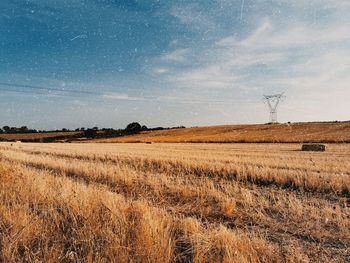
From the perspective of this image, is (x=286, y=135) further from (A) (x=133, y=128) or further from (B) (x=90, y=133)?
Result: (A) (x=133, y=128)

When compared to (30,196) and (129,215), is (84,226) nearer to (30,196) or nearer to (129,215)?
(129,215)

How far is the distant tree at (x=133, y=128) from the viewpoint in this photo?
104625 millimetres

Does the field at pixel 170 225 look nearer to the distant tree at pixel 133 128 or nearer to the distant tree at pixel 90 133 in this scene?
the distant tree at pixel 90 133

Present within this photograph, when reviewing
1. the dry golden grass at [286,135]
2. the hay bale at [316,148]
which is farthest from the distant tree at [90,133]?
the hay bale at [316,148]

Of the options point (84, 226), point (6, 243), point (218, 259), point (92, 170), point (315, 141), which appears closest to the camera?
point (218, 259)

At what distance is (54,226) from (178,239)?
5.96ft

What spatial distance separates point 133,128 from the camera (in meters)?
106

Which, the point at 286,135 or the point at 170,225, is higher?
the point at 286,135

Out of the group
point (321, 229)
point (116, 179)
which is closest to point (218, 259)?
point (321, 229)

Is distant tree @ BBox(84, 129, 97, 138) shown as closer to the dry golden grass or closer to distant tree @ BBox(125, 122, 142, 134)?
distant tree @ BBox(125, 122, 142, 134)

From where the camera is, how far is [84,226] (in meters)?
5.11

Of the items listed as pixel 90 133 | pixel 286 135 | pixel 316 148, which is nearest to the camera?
pixel 316 148

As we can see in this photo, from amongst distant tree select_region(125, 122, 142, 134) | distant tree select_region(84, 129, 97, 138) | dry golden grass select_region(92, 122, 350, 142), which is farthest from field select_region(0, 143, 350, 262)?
distant tree select_region(125, 122, 142, 134)

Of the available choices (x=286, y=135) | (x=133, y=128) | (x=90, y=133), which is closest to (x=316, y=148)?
(x=286, y=135)
